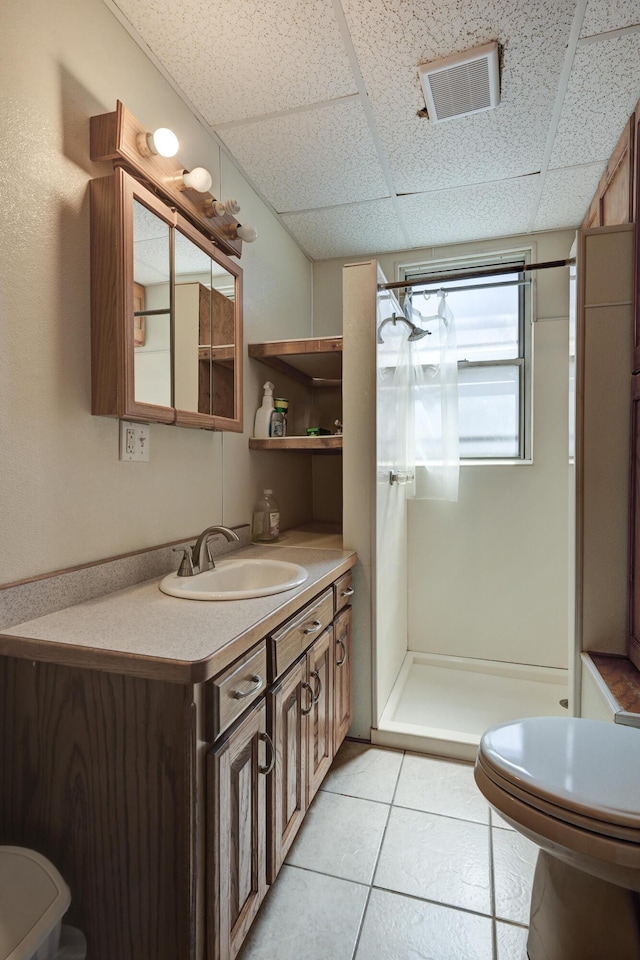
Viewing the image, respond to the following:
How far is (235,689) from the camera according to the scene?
3.29ft

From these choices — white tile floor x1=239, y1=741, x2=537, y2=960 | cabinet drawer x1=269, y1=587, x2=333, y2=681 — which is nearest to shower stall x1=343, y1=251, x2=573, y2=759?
white tile floor x1=239, y1=741, x2=537, y2=960

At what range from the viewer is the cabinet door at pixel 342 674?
5.74 feet

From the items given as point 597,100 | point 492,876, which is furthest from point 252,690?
point 597,100

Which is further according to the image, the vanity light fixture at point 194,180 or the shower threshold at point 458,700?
the shower threshold at point 458,700

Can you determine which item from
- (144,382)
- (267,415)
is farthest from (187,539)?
(267,415)

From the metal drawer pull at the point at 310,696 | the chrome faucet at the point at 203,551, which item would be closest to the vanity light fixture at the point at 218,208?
the chrome faucet at the point at 203,551

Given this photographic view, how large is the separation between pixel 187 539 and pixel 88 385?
2.07ft

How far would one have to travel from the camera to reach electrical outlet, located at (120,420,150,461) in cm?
138

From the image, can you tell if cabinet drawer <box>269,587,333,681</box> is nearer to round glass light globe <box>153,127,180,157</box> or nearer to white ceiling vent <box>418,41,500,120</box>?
round glass light globe <box>153,127,180,157</box>

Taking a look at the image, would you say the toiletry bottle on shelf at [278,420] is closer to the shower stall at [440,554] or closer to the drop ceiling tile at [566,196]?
the shower stall at [440,554]

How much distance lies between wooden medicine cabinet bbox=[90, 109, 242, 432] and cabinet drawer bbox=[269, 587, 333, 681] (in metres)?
0.69

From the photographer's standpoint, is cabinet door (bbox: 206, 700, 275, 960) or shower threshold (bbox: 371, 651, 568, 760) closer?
cabinet door (bbox: 206, 700, 275, 960)

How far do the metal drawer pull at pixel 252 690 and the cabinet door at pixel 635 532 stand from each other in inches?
51.2

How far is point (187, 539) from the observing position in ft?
5.50
